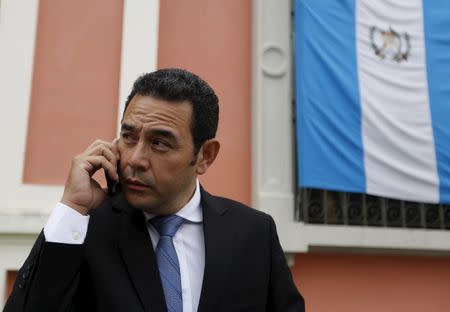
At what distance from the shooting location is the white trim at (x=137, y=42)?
4008 mm

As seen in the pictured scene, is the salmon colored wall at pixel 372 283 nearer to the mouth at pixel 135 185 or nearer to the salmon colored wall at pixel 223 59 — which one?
the salmon colored wall at pixel 223 59

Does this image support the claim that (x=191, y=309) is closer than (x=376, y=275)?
Yes

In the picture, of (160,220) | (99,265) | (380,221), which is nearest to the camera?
(99,265)

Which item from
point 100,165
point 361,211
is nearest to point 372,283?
point 361,211

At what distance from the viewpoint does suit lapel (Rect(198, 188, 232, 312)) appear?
1.39m

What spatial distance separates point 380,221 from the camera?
4.34m

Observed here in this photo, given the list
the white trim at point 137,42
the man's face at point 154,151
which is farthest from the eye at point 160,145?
the white trim at point 137,42

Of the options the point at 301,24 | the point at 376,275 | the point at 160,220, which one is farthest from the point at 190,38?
the point at 160,220

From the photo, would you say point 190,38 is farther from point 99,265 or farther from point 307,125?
point 99,265

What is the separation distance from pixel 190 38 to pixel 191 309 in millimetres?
3408

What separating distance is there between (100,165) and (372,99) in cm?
340

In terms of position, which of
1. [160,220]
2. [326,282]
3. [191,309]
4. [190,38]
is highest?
[190,38]

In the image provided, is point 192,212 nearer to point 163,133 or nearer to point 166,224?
point 166,224

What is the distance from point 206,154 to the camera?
167cm
